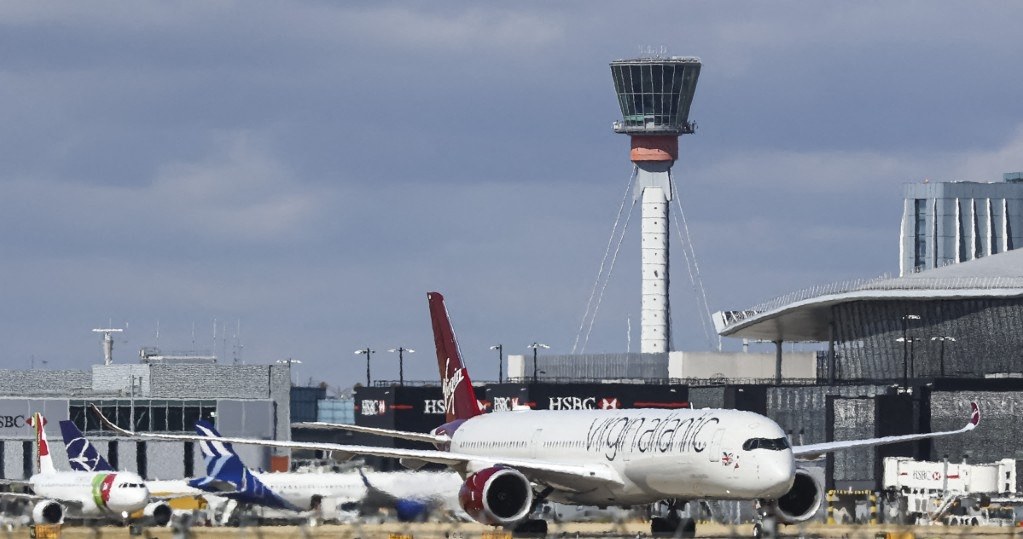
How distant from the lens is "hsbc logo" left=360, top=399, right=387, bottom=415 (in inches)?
7313

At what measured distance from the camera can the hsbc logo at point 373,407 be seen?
7313 inches

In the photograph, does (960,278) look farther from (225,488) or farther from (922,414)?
(225,488)

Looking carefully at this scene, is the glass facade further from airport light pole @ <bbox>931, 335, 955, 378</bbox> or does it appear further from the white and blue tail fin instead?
the white and blue tail fin

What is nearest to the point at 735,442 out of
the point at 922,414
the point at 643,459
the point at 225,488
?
the point at 643,459

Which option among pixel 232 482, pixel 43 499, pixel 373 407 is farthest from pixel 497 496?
pixel 373 407

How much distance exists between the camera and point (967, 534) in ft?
213

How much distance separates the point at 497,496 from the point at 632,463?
15.0 ft

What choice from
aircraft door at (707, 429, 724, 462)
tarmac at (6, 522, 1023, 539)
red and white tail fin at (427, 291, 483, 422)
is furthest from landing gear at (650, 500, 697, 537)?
red and white tail fin at (427, 291, 483, 422)

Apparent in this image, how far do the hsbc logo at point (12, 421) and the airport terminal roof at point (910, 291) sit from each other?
68.4 metres

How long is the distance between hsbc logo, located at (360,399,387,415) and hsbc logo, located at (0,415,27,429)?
108ft

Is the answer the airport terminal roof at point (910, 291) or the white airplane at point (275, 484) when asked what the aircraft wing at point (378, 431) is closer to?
the white airplane at point (275, 484)

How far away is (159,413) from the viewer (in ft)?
612

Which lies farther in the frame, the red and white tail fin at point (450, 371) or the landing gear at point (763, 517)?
the red and white tail fin at point (450, 371)

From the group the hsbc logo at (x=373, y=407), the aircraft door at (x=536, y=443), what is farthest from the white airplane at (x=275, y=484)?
the hsbc logo at (x=373, y=407)
